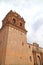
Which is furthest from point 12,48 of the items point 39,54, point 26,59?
point 39,54

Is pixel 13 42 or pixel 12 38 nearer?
pixel 13 42

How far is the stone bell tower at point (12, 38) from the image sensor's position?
22922mm

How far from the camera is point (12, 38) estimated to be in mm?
24859

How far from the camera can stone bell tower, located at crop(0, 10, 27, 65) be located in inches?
902

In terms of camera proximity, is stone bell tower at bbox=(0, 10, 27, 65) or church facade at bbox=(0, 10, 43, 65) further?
church facade at bbox=(0, 10, 43, 65)

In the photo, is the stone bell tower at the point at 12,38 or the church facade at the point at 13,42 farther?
the church facade at the point at 13,42

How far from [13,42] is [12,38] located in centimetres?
85

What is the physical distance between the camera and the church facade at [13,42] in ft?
75.7

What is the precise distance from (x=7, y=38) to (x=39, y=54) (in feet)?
43.2

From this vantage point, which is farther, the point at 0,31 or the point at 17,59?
the point at 0,31

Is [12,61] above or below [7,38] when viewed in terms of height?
below

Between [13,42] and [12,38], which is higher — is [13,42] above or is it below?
below

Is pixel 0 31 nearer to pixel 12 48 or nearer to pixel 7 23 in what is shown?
pixel 7 23

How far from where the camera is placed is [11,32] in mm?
25359
